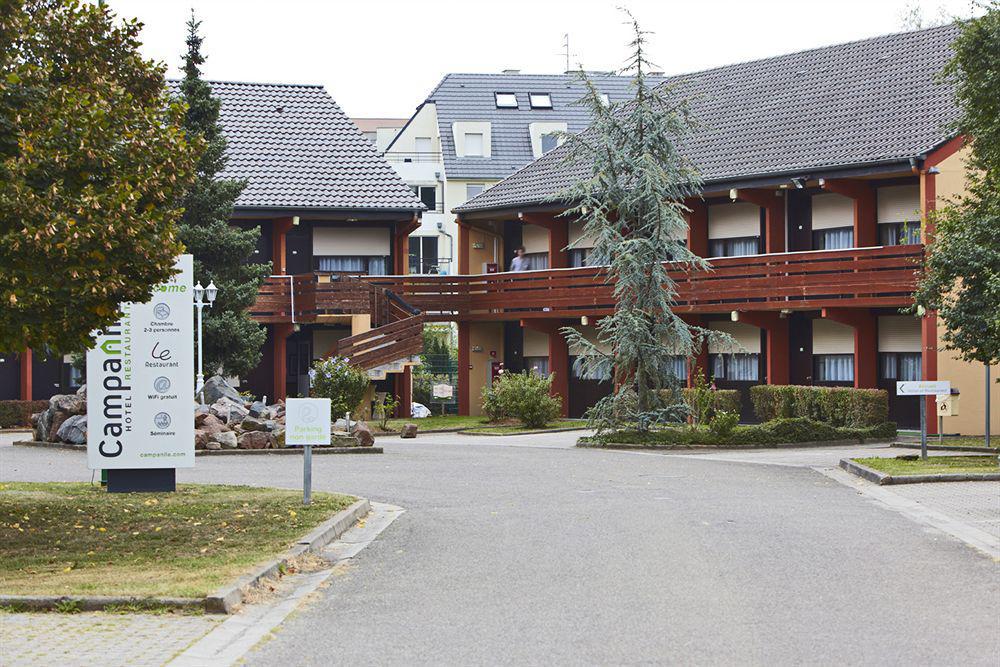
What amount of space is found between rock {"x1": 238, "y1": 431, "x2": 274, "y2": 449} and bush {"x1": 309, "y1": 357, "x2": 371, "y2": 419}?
6.86 metres

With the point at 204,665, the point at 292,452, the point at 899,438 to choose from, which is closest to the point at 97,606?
the point at 204,665

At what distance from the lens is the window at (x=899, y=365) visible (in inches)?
1516

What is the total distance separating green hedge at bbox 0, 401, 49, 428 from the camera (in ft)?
145

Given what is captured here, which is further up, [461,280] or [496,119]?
[496,119]

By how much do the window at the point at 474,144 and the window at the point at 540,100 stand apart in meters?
3.17

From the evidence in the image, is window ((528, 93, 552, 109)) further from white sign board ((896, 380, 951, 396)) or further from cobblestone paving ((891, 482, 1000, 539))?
cobblestone paving ((891, 482, 1000, 539))

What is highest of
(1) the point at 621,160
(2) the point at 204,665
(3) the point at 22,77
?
(1) the point at 621,160

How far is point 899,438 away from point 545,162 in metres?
18.4

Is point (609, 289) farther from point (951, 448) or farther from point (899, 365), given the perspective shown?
point (951, 448)

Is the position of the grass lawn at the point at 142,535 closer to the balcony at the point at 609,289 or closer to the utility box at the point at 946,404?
the utility box at the point at 946,404

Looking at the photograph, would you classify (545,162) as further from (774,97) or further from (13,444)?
(13,444)

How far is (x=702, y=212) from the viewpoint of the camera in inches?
1735

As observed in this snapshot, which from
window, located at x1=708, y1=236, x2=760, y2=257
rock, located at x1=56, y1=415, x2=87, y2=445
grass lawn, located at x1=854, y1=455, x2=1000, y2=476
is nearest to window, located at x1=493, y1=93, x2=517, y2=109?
window, located at x1=708, y1=236, x2=760, y2=257

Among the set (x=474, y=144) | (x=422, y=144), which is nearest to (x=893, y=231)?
(x=474, y=144)
